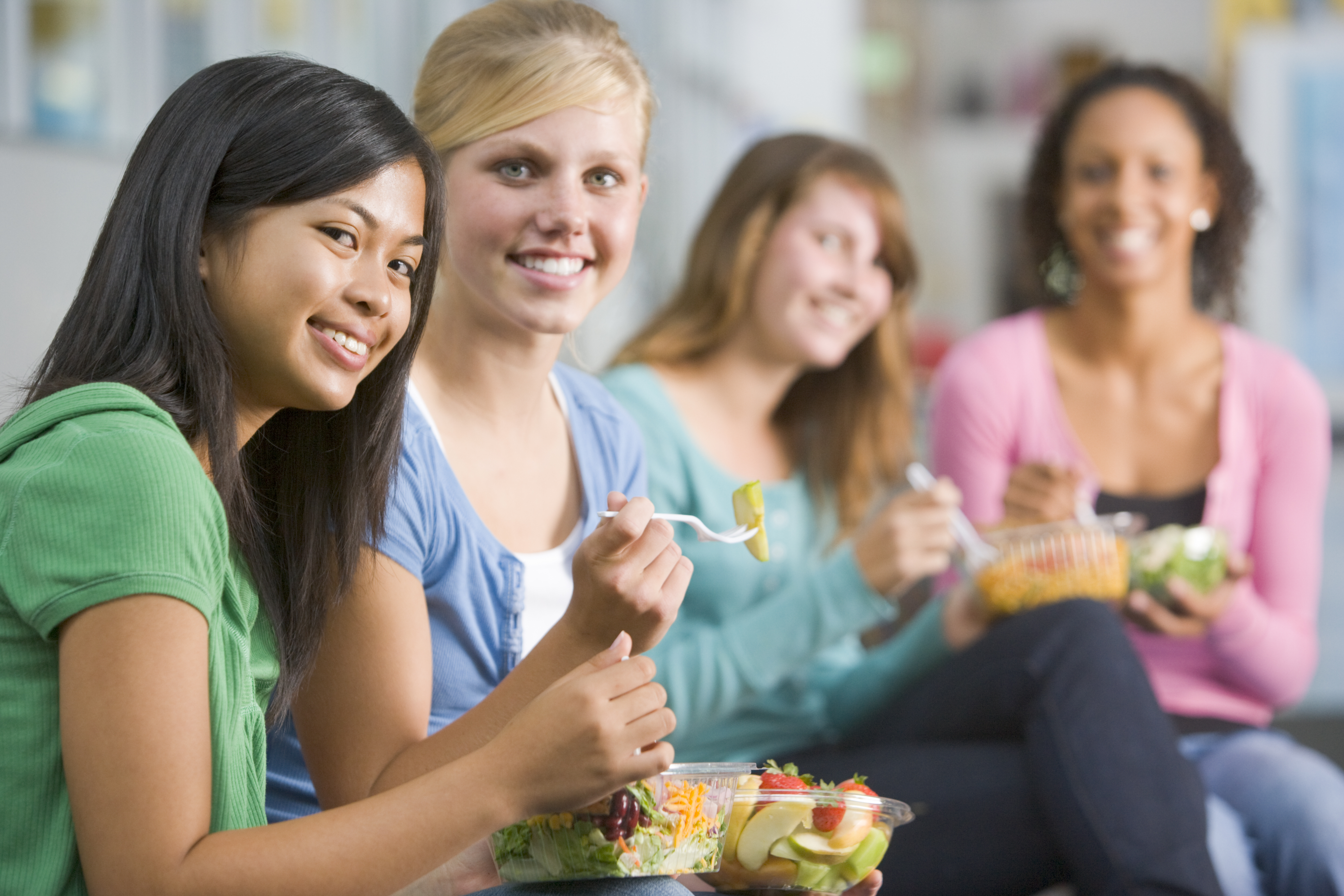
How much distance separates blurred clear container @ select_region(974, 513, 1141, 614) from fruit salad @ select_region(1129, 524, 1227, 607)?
0.04 meters

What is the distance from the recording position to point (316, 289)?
0.92 m

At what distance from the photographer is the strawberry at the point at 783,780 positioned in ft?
3.33

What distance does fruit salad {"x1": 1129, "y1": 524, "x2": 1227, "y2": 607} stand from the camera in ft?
5.96

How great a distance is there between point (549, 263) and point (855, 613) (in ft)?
1.96

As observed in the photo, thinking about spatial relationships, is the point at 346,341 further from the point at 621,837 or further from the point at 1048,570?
→ the point at 1048,570

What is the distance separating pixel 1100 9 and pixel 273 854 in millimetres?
7831

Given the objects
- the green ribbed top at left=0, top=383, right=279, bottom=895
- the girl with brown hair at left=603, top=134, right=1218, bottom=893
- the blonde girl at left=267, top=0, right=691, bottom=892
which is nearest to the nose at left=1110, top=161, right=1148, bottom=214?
the girl with brown hair at left=603, top=134, right=1218, bottom=893

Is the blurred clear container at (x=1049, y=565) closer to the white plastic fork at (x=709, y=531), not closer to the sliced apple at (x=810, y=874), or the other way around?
the white plastic fork at (x=709, y=531)

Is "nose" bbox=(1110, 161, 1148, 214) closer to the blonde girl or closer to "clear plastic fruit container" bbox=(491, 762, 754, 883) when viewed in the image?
the blonde girl

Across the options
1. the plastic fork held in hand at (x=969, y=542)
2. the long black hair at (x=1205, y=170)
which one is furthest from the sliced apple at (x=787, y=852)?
the long black hair at (x=1205, y=170)

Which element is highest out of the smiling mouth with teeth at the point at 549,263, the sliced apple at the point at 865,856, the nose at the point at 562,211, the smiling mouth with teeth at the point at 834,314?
the nose at the point at 562,211

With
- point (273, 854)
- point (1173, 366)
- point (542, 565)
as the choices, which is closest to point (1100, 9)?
point (1173, 366)

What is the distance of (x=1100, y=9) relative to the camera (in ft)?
25.1

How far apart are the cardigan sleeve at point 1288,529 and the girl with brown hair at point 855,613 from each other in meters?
0.53
